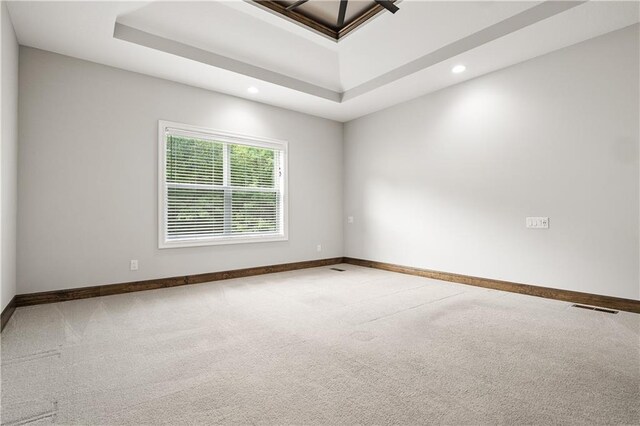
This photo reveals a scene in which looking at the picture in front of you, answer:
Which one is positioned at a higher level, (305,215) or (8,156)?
(8,156)

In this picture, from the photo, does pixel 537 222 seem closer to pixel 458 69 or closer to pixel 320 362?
pixel 458 69

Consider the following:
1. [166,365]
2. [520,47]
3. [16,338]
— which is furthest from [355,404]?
[520,47]

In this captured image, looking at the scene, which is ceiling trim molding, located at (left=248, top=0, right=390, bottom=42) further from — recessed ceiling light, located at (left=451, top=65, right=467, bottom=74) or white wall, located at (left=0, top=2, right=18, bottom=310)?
white wall, located at (left=0, top=2, right=18, bottom=310)

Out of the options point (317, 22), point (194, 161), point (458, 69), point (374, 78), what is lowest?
point (194, 161)

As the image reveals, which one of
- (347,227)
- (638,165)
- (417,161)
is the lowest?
(347,227)

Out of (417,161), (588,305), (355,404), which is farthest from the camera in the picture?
(417,161)

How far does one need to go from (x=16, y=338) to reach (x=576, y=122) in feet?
17.9

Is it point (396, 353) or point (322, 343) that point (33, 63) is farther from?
point (396, 353)

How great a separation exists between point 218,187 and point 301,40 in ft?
7.51

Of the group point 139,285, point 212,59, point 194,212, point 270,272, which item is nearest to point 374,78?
point 212,59

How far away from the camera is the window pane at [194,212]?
4.41m

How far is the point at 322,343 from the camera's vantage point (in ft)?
7.93

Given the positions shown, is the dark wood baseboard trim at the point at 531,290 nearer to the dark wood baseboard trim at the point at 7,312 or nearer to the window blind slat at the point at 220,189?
the window blind slat at the point at 220,189

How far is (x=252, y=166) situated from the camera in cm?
522
